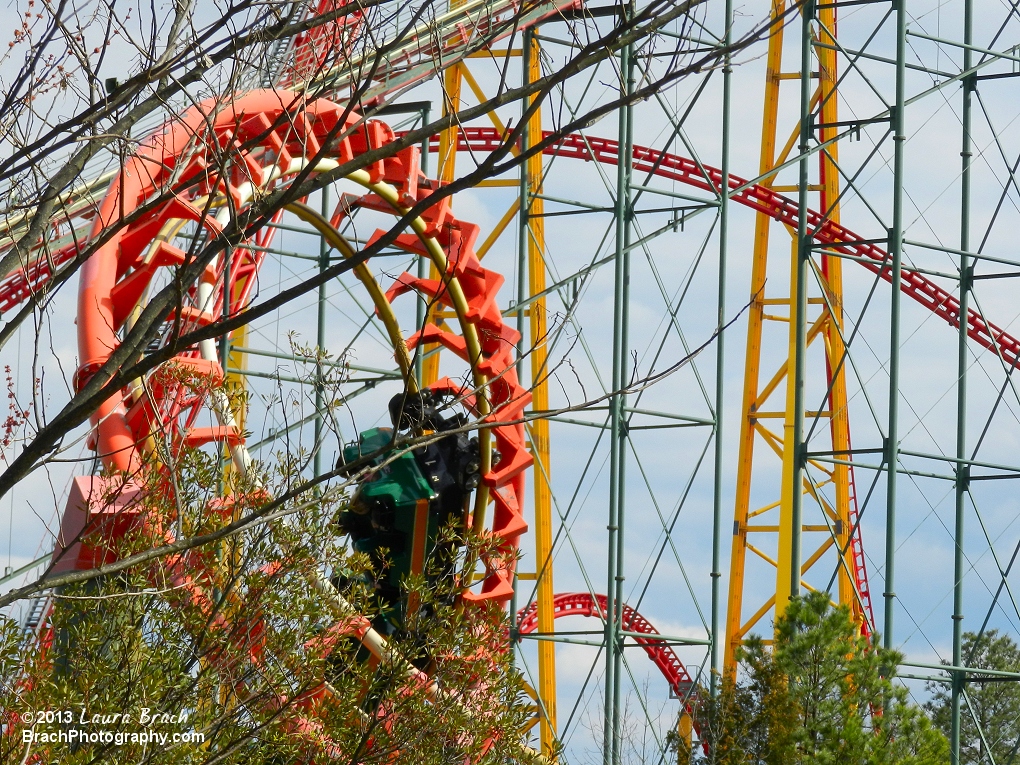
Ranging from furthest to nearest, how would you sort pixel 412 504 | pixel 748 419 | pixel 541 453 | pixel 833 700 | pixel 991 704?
pixel 991 704 < pixel 748 419 < pixel 541 453 < pixel 412 504 < pixel 833 700

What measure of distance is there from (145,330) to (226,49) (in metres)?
0.77

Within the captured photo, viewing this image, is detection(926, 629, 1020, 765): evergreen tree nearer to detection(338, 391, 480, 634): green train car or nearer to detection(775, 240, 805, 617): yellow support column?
detection(775, 240, 805, 617): yellow support column

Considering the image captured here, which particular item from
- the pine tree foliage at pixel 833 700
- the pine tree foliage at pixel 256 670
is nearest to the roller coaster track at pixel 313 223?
the pine tree foliage at pixel 256 670

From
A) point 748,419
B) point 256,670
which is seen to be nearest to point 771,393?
point 748,419

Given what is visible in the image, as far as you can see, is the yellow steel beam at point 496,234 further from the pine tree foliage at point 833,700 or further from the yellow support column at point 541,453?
the pine tree foliage at point 833,700

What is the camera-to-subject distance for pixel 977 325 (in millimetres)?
17688

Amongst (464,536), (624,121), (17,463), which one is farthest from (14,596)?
(624,121)

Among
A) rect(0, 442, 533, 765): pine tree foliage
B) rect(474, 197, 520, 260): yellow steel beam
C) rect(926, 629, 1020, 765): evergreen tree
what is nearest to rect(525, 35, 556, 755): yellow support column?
rect(474, 197, 520, 260): yellow steel beam

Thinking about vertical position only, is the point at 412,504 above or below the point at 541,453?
below

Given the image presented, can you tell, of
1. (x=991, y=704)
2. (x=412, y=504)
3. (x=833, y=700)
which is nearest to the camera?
(x=833, y=700)

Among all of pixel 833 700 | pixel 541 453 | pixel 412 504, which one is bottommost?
pixel 833 700

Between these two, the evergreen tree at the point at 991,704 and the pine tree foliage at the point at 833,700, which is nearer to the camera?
the pine tree foliage at the point at 833,700

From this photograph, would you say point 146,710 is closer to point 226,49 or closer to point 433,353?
point 226,49

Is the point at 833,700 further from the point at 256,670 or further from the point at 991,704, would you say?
the point at 991,704
